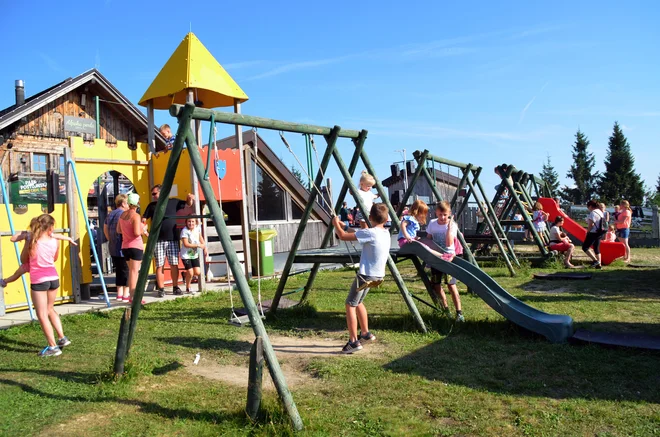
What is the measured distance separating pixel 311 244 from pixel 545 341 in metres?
12.3

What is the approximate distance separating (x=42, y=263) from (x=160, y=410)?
8.28ft

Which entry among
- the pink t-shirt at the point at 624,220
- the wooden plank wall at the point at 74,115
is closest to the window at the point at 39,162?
the wooden plank wall at the point at 74,115

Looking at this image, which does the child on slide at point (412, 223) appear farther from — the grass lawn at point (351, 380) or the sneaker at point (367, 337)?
the sneaker at point (367, 337)

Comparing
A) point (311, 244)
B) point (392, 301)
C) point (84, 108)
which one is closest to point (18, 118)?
point (84, 108)

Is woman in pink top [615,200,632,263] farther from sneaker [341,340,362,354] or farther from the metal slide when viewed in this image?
sneaker [341,340,362,354]

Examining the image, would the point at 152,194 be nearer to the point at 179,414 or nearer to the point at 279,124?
the point at 279,124

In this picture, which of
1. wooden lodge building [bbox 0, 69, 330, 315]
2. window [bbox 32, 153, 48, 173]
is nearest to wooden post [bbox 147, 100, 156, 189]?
wooden lodge building [bbox 0, 69, 330, 315]

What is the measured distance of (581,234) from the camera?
15633mm

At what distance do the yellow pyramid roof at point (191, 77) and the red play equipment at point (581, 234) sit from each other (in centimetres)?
949

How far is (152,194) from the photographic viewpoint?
962 cm

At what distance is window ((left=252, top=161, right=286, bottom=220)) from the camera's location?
1534 cm

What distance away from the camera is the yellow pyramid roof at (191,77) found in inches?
390

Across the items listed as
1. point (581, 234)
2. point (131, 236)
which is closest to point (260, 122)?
point (131, 236)

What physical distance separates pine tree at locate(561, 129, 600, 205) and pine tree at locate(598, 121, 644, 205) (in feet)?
12.9
